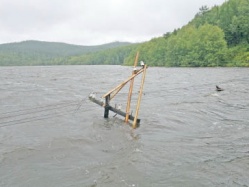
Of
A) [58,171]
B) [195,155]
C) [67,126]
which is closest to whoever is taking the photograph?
[58,171]

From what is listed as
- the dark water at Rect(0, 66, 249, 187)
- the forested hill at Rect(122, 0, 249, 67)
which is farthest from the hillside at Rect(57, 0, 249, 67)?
the dark water at Rect(0, 66, 249, 187)

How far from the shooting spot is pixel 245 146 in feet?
58.1

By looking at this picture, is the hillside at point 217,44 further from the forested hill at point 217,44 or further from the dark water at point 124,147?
the dark water at point 124,147

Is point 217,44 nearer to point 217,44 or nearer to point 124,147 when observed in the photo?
point 217,44

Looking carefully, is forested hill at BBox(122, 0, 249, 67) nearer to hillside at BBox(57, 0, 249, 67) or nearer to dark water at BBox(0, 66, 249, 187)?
hillside at BBox(57, 0, 249, 67)

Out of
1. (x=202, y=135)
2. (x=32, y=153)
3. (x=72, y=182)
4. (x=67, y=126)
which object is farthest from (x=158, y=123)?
(x=72, y=182)

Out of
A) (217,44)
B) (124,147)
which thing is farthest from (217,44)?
(124,147)

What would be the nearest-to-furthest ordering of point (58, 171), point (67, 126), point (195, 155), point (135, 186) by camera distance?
point (135, 186) < point (58, 171) < point (195, 155) < point (67, 126)

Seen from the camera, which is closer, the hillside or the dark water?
the dark water

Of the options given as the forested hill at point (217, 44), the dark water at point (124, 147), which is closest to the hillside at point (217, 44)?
the forested hill at point (217, 44)

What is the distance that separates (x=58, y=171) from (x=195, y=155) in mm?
7174

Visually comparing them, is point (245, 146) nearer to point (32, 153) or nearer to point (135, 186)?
point (135, 186)

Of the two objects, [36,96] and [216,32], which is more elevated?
[216,32]

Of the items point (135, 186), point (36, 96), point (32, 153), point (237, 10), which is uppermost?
point (237, 10)
